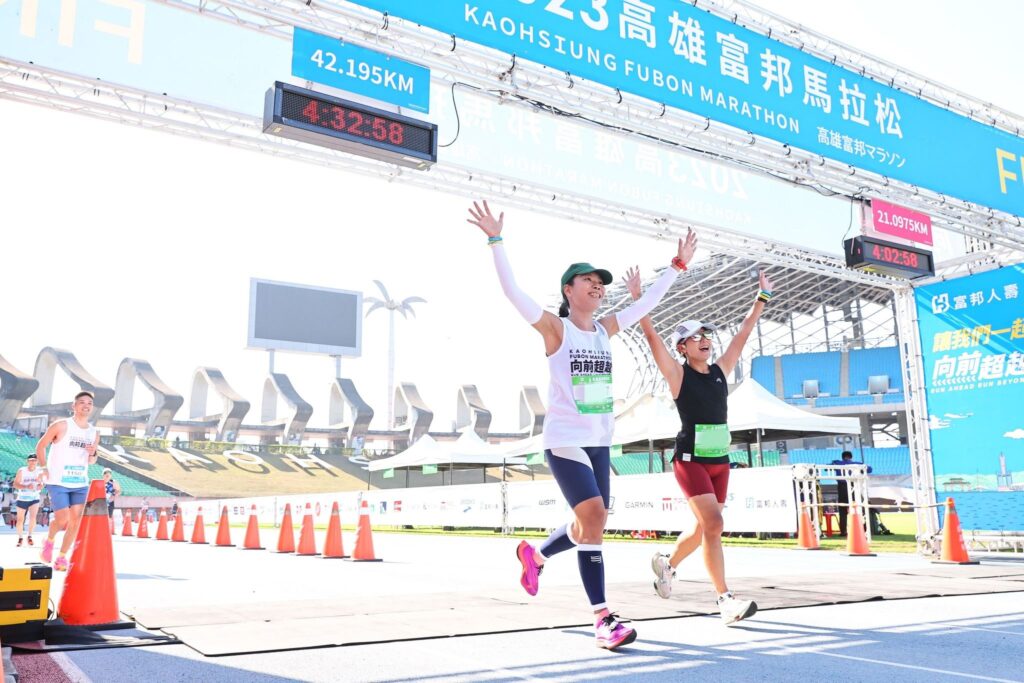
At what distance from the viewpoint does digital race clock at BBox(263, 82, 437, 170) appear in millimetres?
7551

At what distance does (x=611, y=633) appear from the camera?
4172mm

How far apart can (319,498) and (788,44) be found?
2289cm

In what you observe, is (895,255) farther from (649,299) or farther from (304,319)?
(304,319)

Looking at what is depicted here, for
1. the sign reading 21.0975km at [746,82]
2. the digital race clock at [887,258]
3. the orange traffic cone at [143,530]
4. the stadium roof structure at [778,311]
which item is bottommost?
the orange traffic cone at [143,530]

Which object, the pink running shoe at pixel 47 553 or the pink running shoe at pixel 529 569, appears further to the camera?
the pink running shoe at pixel 47 553

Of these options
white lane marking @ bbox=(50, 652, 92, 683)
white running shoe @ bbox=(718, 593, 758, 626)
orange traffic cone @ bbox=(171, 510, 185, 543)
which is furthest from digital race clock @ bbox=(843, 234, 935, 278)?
orange traffic cone @ bbox=(171, 510, 185, 543)

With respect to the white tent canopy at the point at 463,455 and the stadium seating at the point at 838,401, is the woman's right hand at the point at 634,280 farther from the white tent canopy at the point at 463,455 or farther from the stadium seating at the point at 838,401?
the stadium seating at the point at 838,401

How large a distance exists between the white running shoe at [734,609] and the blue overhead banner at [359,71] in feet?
18.7

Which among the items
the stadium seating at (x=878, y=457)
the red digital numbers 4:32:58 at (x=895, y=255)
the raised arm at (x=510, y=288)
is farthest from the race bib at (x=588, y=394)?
the stadium seating at (x=878, y=457)

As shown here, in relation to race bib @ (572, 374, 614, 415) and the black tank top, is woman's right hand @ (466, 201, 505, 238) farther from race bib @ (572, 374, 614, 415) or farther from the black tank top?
the black tank top

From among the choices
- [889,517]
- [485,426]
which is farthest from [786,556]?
[485,426]

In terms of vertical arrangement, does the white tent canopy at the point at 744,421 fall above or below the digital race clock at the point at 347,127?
below

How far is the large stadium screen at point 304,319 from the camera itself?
64500 millimetres

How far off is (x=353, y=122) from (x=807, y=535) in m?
9.38
